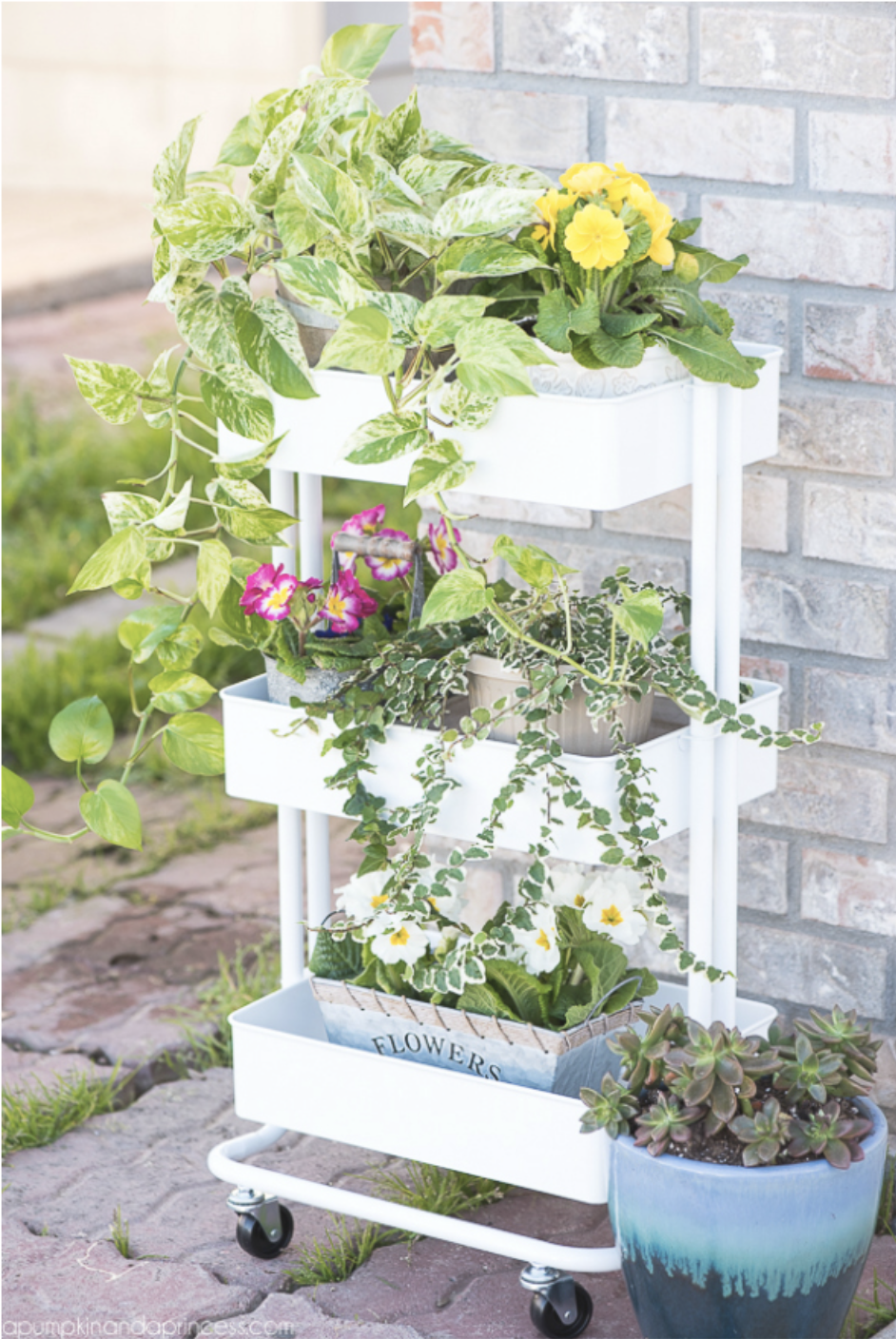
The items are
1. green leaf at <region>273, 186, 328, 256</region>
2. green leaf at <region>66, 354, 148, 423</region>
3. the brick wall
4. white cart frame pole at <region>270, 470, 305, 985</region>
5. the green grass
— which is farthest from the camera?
the green grass

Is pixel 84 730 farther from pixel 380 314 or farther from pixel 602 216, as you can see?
pixel 602 216

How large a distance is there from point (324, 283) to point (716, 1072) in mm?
820

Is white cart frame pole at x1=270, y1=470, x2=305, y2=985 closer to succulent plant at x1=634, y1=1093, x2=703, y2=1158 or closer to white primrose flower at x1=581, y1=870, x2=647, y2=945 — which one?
white primrose flower at x1=581, y1=870, x2=647, y2=945

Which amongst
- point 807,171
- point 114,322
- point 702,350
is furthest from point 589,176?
point 114,322

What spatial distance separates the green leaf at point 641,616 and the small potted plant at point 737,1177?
0.38 metres

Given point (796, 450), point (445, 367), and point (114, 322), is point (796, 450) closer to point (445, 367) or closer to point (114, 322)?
point (445, 367)

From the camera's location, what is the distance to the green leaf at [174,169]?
1.74 meters

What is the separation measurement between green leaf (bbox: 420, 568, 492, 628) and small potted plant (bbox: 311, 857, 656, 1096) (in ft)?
0.86

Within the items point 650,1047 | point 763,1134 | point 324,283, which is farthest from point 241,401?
point 763,1134

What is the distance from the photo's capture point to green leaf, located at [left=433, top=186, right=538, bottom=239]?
164cm

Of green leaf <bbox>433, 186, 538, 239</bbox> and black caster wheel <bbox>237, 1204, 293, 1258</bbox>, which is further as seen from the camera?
black caster wheel <bbox>237, 1204, 293, 1258</bbox>

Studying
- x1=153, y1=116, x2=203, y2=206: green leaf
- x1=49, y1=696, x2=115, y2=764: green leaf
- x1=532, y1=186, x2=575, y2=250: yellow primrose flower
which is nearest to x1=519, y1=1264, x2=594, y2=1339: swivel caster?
x1=49, y1=696, x2=115, y2=764: green leaf

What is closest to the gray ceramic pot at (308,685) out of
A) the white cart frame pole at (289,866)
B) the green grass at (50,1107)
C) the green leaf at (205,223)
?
the white cart frame pole at (289,866)

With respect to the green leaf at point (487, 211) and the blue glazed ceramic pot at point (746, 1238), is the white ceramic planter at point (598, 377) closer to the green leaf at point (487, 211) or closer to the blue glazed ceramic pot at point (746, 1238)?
the green leaf at point (487, 211)
